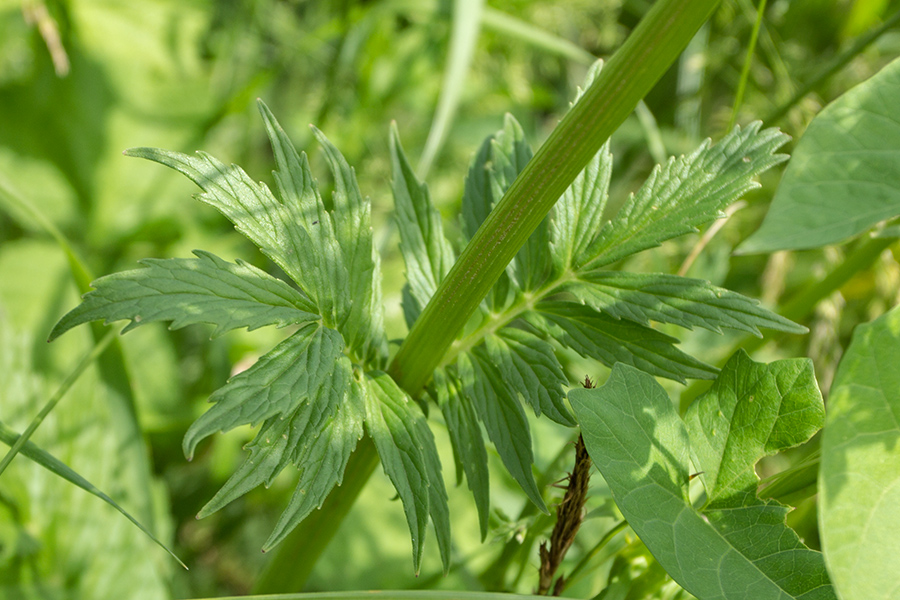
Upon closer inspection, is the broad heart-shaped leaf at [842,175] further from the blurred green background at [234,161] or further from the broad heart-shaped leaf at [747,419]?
the blurred green background at [234,161]

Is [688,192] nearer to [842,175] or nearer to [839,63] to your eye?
[842,175]

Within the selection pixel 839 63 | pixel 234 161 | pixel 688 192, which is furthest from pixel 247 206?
pixel 234 161

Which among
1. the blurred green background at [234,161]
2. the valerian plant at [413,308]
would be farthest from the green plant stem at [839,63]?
the valerian plant at [413,308]

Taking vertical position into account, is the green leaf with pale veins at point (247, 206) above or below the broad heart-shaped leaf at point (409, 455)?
above

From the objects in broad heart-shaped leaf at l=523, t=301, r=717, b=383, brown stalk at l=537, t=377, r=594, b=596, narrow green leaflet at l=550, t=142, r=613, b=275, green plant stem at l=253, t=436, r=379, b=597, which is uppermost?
narrow green leaflet at l=550, t=142, r=613, b=275

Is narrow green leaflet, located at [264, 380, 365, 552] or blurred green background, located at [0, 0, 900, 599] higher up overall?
blurred green background, located at [0, 0, 900, 599]

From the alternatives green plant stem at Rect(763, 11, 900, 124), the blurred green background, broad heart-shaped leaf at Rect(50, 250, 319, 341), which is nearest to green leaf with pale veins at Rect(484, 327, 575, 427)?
broad heart-shaped leaf at Rect(50, 250, 319, 341)

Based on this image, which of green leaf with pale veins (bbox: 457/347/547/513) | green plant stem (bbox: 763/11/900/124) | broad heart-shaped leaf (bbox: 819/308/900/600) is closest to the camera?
broad heart-shaped leaf (bbox: 819/308/900/600)

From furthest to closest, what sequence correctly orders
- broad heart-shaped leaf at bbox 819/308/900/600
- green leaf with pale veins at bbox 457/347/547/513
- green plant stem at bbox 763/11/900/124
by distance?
green plant stem at bbox 763/11/900/124 → green leaf with pale veins at bbox 457/347/547/513 → broad heart-shaped leaf at bbox 819/308/900/600

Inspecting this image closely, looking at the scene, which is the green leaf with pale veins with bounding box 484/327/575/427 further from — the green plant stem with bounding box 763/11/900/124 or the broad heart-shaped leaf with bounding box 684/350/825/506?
the green plant stem with bounding box 763/11/900/124
